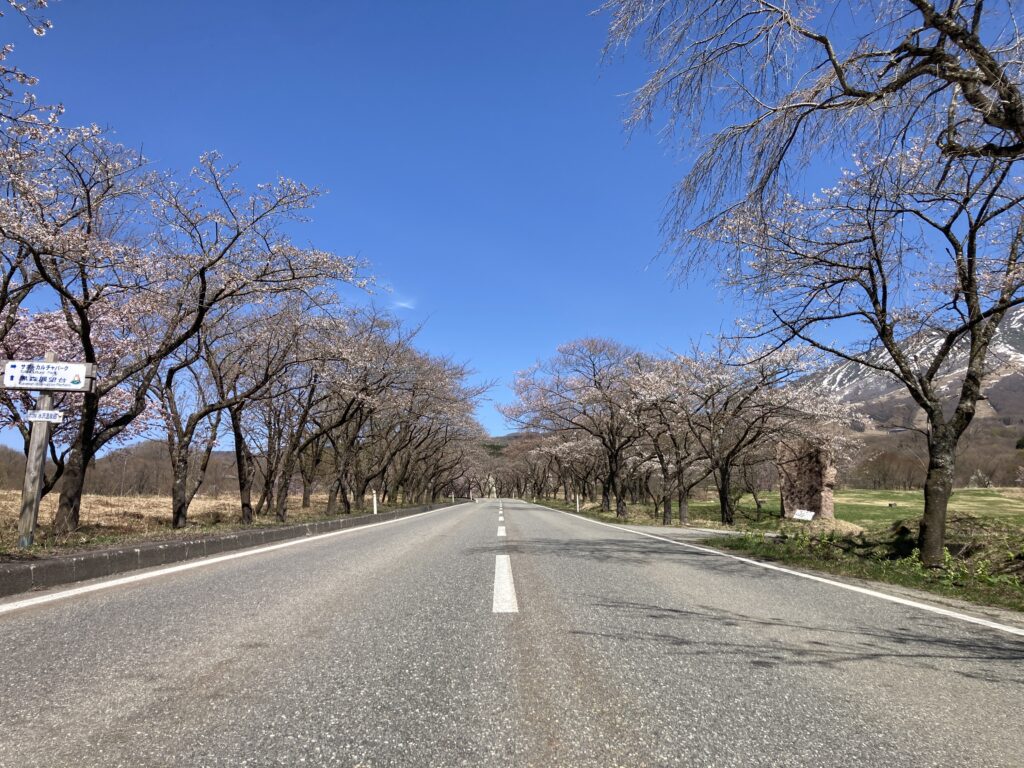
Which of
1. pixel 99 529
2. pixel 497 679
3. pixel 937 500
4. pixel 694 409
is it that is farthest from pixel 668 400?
pixel 497 679

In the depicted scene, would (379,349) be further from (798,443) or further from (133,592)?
(798,443)

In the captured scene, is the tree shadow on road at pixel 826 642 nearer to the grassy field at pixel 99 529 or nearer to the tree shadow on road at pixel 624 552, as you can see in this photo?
Result: the tree shadow on road at pixel 624 552

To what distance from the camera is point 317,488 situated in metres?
80.1

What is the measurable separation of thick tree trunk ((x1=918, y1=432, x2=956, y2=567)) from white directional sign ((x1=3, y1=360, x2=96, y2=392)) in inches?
485

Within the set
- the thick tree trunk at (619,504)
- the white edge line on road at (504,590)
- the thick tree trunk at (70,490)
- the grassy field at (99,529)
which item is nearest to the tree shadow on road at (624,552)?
the white edge line on road at (504,590)

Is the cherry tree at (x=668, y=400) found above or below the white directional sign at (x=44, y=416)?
above

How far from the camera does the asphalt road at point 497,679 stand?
91.4 inches

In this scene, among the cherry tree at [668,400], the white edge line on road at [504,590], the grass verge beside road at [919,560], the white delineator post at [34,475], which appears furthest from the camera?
the cherry tree at [668,400]

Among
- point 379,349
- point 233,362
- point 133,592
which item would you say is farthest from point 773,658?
point 379,349

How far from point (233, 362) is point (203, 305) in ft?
27.8

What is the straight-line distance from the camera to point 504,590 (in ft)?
18.7

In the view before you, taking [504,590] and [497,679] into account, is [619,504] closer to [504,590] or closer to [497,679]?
[504,590]

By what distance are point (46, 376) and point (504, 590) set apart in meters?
7.44

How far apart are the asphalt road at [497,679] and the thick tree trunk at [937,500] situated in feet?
11.8
